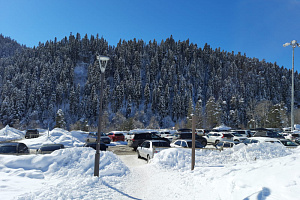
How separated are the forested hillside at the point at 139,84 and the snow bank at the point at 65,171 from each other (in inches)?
2459

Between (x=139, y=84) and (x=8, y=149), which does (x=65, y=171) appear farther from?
(x=139, y=84)

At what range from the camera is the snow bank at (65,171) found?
653 centimetres

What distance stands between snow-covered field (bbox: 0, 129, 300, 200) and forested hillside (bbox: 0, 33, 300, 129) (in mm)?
59939

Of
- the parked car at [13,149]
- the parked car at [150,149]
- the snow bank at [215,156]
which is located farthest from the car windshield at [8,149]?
the snow bank at [215,156]

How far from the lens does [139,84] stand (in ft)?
363

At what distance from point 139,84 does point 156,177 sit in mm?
101845

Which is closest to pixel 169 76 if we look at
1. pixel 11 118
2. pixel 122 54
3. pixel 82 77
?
pixel 122 54

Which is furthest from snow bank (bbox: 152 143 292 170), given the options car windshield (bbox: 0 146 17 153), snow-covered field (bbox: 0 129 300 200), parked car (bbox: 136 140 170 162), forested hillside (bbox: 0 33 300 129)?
forested hillside (bbox: 0 33 300 129)

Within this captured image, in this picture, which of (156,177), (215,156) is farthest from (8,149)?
(215,156)

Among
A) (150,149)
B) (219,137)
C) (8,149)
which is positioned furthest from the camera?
(219,137)

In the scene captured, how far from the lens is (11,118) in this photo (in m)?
86.7

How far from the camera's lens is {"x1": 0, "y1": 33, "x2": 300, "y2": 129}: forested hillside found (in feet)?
315

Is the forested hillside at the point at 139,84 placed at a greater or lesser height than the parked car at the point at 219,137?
greater

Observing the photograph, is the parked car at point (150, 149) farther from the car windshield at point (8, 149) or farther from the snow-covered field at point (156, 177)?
the car windshield at point (8, 149)
